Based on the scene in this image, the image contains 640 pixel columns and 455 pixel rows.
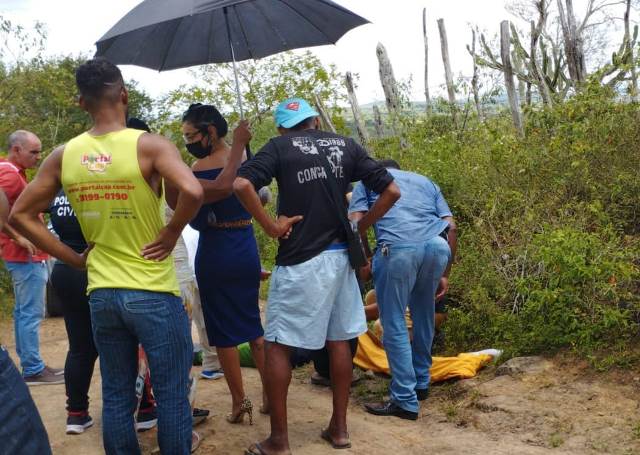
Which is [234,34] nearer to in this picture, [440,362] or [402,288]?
[402,288]

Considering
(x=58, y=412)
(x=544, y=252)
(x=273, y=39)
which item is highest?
(x=273, y=39)

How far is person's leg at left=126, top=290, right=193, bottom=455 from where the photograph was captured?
3.05 m

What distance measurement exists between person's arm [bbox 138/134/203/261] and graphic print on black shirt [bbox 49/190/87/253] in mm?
1150

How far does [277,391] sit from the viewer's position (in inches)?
152

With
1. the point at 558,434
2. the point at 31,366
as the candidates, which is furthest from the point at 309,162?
the point at 31,366

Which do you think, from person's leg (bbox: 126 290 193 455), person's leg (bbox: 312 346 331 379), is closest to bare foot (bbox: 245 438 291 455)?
person's leg (bbox: 126 290 193 455)

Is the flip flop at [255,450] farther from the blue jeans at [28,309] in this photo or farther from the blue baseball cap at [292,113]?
the blue jeans at [28,309]

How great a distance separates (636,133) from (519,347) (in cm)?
243

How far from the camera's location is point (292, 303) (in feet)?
12.7

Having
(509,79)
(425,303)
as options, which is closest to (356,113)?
(509,79)

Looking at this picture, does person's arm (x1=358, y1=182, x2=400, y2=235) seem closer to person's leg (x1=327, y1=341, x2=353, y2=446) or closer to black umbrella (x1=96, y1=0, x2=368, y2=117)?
person's leg (x1=327, y1=341, x2=353, y2=446)

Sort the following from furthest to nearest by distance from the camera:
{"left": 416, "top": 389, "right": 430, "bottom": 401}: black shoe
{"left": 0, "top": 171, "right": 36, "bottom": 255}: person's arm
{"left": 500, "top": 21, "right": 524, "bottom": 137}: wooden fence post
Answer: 1. {"left": 500, "top": 21, "right": 524, "bottom": 137}: wooden fence post
2. {"left": 0, "top": 171, "right": 36, "bottom": 255}: person's arm
3. {"left": 416, "top": 389, "right": 430, "bottom": 401}: black shoe

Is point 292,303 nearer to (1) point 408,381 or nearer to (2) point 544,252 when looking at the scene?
(1) point 408,381

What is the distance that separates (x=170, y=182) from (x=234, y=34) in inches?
91.6
